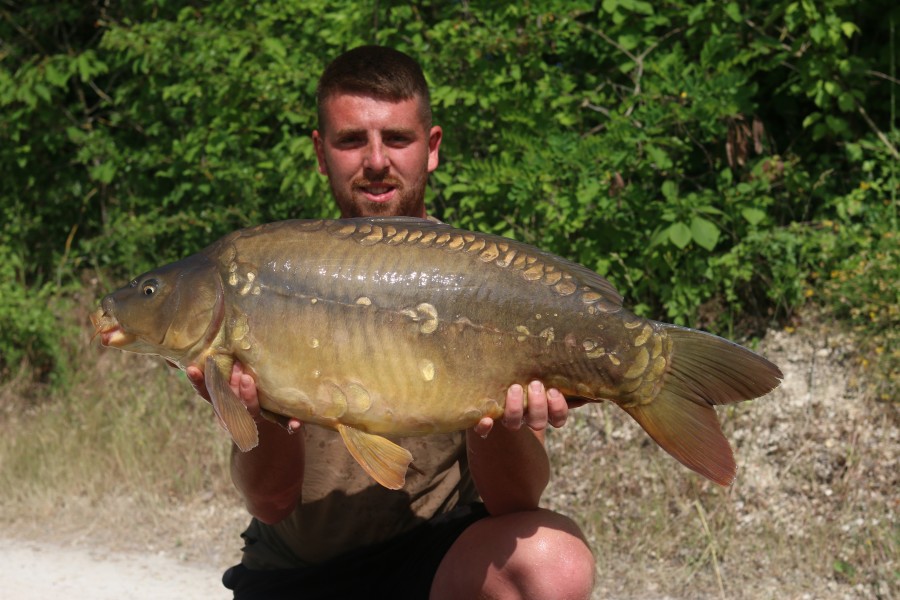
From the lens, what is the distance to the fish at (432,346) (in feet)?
7.30

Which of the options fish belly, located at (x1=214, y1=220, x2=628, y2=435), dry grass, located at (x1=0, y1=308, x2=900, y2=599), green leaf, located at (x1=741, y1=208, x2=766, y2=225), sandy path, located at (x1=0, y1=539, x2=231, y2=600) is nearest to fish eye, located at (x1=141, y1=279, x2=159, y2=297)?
fish belly, located at (x1=214, y1=220, x2=628, y2=435)

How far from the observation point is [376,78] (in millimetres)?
2973

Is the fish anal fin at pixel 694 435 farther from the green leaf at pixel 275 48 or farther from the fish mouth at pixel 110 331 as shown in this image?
the green leaf at pixel 275 48

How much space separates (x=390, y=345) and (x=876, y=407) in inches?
113

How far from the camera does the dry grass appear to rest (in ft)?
13.0

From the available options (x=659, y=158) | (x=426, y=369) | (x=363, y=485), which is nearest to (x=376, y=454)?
(x=426, y=369)

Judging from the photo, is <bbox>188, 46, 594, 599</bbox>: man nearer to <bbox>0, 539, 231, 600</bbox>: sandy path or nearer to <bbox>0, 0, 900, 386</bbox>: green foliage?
<bbox>0, 539, 231, 600</bbox>: sandy path

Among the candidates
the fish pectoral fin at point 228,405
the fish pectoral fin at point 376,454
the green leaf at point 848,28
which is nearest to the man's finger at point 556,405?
the fish pectoral fin at point 376,454

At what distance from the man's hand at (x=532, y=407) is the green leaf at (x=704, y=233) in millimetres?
2648

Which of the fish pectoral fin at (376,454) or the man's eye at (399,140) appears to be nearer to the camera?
the fish pectoral fin at (376,454)

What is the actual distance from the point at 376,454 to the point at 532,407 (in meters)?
0.33

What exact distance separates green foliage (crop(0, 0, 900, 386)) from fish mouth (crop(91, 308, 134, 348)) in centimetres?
286

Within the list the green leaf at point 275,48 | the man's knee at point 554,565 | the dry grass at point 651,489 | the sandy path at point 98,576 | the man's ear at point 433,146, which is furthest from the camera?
the green leaf at point 275,48

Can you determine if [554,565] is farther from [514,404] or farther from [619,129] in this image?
[619,129]
